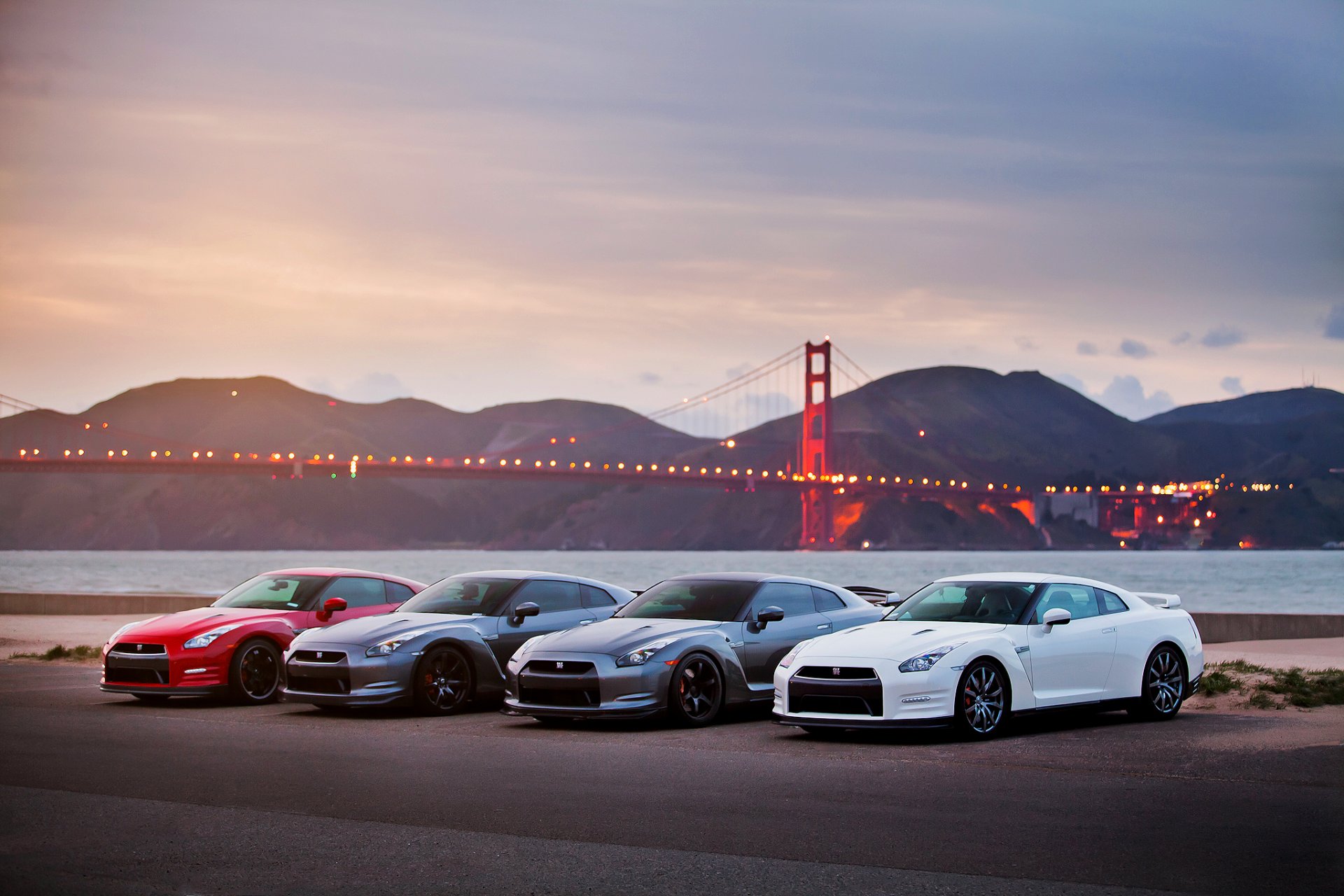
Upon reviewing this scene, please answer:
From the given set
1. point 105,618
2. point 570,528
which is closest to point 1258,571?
point 570,528

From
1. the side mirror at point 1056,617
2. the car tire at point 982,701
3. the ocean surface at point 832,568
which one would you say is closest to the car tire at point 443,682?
the car tire at point 982,701

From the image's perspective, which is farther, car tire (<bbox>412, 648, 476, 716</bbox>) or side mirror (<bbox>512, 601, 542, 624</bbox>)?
side mirror (<bbox>512, 601, 542, 624</bbox>)

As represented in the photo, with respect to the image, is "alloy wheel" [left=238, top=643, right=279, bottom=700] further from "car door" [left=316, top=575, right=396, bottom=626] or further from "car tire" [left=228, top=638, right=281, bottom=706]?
"car door" [left=316, top=575, right=396, bottom=626]

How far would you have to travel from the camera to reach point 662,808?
8570 mm

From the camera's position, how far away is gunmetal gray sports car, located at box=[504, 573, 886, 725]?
12.5 meters

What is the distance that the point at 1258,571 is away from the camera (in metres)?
116

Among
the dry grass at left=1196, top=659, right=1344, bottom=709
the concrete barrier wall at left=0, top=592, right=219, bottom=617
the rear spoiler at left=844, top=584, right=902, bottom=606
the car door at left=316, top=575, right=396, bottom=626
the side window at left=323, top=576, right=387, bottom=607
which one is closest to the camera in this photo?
the rear spoiler at left=844, top=584, right=902, bottom=606

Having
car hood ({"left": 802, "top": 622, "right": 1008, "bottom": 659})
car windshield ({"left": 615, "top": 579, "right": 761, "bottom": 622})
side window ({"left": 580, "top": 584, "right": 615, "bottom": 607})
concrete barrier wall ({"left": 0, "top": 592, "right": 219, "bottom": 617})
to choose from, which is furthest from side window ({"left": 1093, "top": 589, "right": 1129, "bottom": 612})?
concrete barrier wall ({"left": 0, "top": 592, "right": 219, "bottom": 617})

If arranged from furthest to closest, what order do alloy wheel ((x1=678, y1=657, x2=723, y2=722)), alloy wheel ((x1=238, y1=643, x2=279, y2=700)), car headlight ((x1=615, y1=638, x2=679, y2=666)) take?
alloy wheel ((x1=238, y1=643, x2=279, y2=700))
alloy wheel ((x1=678, y1=657, x2=723, y2=722))
car headlight ((x1=615, y1=638, x2=679, y2=666))

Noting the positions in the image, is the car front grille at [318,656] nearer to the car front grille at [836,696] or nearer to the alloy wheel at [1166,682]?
the car front grille at [836,696]

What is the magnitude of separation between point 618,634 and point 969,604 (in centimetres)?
300

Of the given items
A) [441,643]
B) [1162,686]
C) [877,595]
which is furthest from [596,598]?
[1162,686]

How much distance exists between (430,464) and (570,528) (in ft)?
302

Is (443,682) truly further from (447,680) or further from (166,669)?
(166,669)
